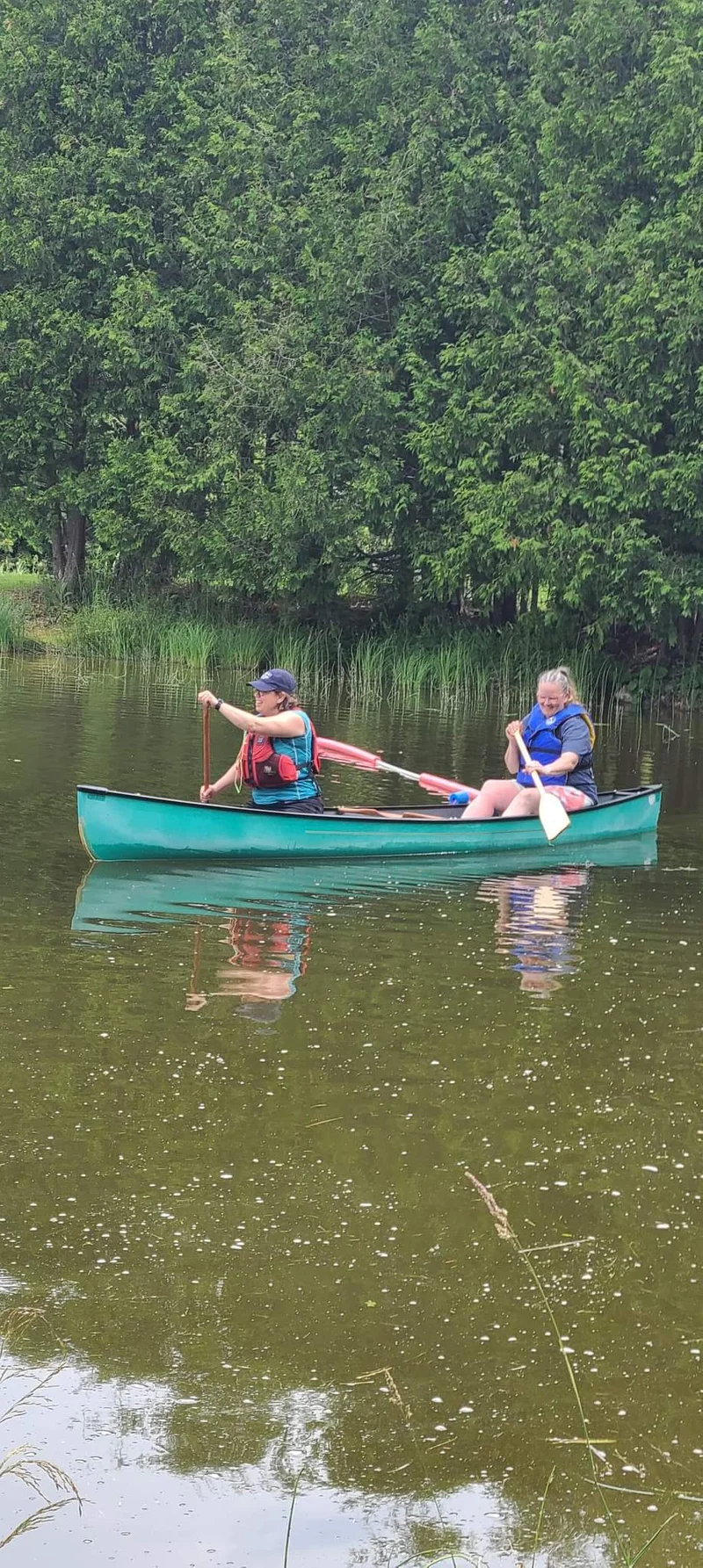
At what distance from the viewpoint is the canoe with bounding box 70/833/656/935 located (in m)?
8.66

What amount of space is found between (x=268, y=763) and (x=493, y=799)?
179cm

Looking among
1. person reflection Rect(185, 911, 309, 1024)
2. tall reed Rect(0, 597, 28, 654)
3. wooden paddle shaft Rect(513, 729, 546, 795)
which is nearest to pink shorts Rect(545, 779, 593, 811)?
wooden paddle shaft Rect(513, 729, 546, 795)

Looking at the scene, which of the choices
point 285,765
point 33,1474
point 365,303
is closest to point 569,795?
point 285,765

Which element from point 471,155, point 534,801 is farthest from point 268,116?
Result: point 534,801

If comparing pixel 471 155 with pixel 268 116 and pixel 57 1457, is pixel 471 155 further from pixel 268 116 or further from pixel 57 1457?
pixel 57 1457

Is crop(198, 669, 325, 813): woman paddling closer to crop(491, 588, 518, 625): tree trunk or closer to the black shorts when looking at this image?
the black shorts

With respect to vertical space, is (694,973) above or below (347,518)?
below

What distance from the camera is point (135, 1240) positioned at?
4.38m

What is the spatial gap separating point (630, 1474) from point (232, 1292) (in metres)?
1.14

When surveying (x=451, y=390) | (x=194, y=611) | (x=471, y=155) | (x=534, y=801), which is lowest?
(x=534, y=801)

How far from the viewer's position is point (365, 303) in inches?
908

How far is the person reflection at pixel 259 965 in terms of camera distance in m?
6.85

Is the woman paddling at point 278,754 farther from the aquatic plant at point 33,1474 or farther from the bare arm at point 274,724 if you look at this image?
the aquatic plant at point 33,1474

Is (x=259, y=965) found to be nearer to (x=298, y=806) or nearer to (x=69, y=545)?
(x=298, y=806)
